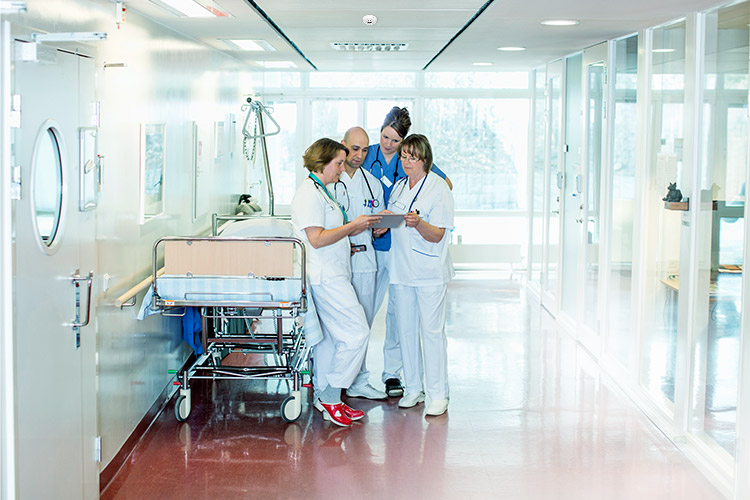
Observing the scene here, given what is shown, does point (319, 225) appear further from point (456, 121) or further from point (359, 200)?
point (456, 121)

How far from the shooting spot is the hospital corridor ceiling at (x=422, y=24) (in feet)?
14.0

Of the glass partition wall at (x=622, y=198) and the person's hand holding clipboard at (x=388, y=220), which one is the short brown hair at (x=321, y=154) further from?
the glass partition wall at (x=622, y=198)

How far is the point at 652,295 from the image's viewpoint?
5109mm

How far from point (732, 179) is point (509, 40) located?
253 cm

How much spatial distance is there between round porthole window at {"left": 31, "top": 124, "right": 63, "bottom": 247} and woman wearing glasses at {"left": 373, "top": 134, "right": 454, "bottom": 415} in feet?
6.64

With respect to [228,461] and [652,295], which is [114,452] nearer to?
[228,461]

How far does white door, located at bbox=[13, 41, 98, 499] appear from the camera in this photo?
278cm

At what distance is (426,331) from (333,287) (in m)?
0.63

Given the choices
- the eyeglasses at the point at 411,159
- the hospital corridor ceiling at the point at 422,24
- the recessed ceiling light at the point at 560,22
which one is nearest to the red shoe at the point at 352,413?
the eyeglasses at the point at 411,159

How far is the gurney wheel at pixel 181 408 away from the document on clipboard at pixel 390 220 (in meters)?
1.45

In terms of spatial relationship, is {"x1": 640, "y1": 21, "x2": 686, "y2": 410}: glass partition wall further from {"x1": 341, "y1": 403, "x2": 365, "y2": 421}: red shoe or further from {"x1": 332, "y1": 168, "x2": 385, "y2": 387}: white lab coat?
{"x1": 341, "y1": 403, "x2": 365, "y2": 421}: red shoe

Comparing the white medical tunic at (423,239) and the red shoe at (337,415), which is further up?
the white medical tunic at (423,239)

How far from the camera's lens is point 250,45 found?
6.60 meters

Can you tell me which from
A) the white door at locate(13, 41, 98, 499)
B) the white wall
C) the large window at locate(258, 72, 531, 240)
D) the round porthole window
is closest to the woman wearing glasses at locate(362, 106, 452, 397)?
the white wall
